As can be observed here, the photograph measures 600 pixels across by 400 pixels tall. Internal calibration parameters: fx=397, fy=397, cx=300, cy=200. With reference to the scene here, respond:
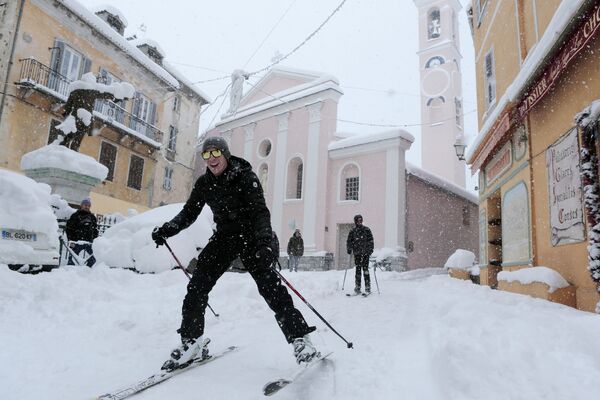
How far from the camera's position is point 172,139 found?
25.4m

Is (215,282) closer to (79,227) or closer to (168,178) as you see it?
(79,227)

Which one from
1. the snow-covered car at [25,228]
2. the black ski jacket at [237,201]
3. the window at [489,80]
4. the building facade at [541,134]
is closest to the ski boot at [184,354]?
the black ski jacket at [237,201]

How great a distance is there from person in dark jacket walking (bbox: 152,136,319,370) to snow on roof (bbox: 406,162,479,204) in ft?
58.4

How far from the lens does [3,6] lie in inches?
615

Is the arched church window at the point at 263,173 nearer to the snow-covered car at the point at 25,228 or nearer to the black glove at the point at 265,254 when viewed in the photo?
the snow-covered car at the point at 25,228

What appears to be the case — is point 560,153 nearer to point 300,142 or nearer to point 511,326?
point 511,326

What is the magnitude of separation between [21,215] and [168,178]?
19418 mm

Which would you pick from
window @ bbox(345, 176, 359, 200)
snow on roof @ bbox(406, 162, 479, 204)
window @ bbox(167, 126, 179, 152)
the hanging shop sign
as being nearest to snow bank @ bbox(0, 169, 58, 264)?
the hanging shop sign

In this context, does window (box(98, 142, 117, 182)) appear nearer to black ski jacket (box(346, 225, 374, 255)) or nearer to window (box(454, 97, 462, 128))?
black ski jacket (box(346, 225, 374, 255))

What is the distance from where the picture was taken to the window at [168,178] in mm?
24364

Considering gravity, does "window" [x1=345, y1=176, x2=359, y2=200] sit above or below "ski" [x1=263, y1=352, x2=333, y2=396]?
above

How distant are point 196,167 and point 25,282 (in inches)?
925

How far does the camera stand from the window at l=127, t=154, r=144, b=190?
21609 mm

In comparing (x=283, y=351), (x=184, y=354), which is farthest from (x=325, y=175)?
(x=184, y=354)
